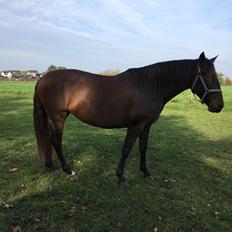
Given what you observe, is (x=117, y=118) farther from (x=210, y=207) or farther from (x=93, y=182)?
(x=210, y=207)

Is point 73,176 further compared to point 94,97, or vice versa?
point 73,176

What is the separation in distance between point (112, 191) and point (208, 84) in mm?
2472

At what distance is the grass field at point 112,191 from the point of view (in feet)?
14.3

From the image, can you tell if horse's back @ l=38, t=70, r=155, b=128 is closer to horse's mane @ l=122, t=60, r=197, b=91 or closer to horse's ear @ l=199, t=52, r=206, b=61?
horse's mane @ l=122, t=60, r=197, b=91

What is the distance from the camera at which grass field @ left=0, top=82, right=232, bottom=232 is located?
437 cm

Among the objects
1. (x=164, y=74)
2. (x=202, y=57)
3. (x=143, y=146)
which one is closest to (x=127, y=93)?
(x=164, y=74)

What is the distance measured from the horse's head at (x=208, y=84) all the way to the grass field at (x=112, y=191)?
5.36ft

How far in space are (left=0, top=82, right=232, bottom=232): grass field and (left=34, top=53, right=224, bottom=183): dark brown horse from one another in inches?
28.9

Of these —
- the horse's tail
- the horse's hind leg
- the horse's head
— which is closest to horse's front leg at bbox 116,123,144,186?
the horse's hind leg

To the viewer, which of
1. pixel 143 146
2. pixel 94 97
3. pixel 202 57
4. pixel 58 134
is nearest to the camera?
pixel 202 57

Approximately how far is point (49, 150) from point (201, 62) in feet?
10.7

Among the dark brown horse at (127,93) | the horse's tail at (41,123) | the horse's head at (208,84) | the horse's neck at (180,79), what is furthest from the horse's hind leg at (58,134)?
the horse's head at (208,84)

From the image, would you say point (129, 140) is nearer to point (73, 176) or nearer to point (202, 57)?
point (73, 176)

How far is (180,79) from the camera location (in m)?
5.56
